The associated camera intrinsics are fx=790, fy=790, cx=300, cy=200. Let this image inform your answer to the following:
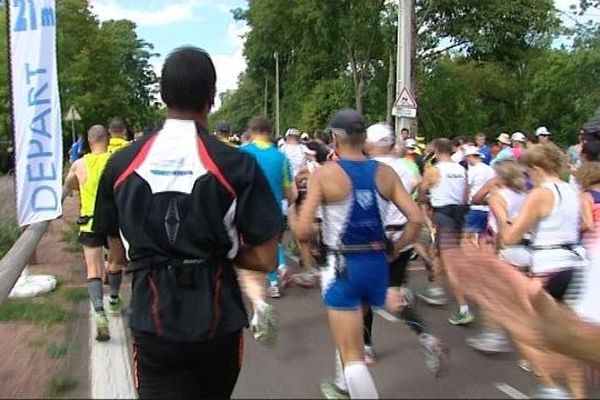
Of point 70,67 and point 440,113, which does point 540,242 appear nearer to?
point 440,113

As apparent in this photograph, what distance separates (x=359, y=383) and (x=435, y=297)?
13.4 ft

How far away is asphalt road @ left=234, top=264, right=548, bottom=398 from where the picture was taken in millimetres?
5422

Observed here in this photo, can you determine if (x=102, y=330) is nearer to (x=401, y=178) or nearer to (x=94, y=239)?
(x=401, y=178)

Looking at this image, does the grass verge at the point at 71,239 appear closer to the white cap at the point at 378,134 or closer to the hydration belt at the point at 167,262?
the white cap at the point at 378,134

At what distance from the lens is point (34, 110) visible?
8.08 m

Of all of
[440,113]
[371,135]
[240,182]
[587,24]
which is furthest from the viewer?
[440,113]

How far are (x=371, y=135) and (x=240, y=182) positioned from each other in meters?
3.57

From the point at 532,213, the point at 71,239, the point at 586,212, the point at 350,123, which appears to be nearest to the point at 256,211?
→ the point at 350,123

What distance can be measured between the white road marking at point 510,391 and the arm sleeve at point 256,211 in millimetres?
3223

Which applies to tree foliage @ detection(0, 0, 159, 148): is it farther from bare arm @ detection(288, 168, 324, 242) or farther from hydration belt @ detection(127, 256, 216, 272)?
hydration belt @ detection(127, 256, 216, 272)

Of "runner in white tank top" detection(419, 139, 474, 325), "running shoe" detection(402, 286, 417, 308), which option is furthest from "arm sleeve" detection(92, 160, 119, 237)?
"runner in white tank top" detection(419, 139, 474, 325)

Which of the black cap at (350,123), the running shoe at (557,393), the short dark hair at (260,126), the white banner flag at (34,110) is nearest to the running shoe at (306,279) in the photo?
the short dark hair at (260,126)

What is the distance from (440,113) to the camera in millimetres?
45781

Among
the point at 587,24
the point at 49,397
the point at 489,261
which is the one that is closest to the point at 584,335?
the point at 489,261
